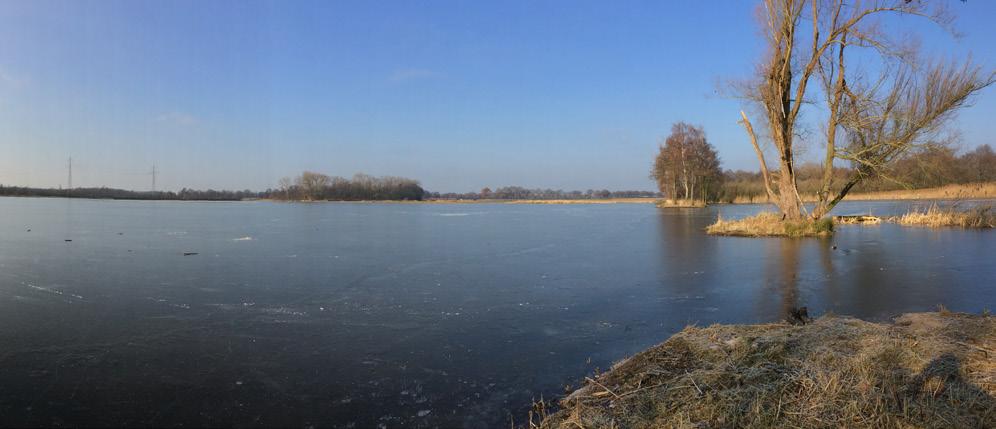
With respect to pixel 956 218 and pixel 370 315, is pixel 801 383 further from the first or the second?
pixel 956 218

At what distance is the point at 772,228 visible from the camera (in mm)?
16953

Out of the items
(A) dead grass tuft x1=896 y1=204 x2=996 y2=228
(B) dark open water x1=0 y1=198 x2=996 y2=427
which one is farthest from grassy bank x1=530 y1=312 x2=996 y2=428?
(A) dead grass tuft x1=896 y1=204 x2=996 y2=228

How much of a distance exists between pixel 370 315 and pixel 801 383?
4269mm

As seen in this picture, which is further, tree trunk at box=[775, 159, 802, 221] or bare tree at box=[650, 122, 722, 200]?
bare tree at box=[650, 122, 722, 200]

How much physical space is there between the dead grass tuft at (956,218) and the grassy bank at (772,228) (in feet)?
19.3

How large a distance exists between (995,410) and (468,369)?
3.12m

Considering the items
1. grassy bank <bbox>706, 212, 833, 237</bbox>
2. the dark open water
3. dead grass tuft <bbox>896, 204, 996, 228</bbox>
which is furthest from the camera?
dead grass tuft <bbox>896, 204, 996, 228</bbox>

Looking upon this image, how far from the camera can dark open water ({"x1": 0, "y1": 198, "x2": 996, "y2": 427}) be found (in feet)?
11.6

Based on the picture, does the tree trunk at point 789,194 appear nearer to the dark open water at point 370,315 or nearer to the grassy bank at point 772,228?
the grassy bank at point 772,228

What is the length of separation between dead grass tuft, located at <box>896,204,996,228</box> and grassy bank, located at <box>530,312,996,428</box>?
61.5 ft

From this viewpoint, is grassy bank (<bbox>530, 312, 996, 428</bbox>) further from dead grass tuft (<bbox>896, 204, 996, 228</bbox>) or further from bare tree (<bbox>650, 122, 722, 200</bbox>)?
bare tree (<bbox>650, 122, 722, 200</bbox>)

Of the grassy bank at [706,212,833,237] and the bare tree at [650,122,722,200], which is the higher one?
the bare tree at [650,122,722,200]

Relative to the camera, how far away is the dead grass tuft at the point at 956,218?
18.3 m

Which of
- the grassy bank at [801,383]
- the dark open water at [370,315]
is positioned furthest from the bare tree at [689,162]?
the grassy bank at [801,383]
